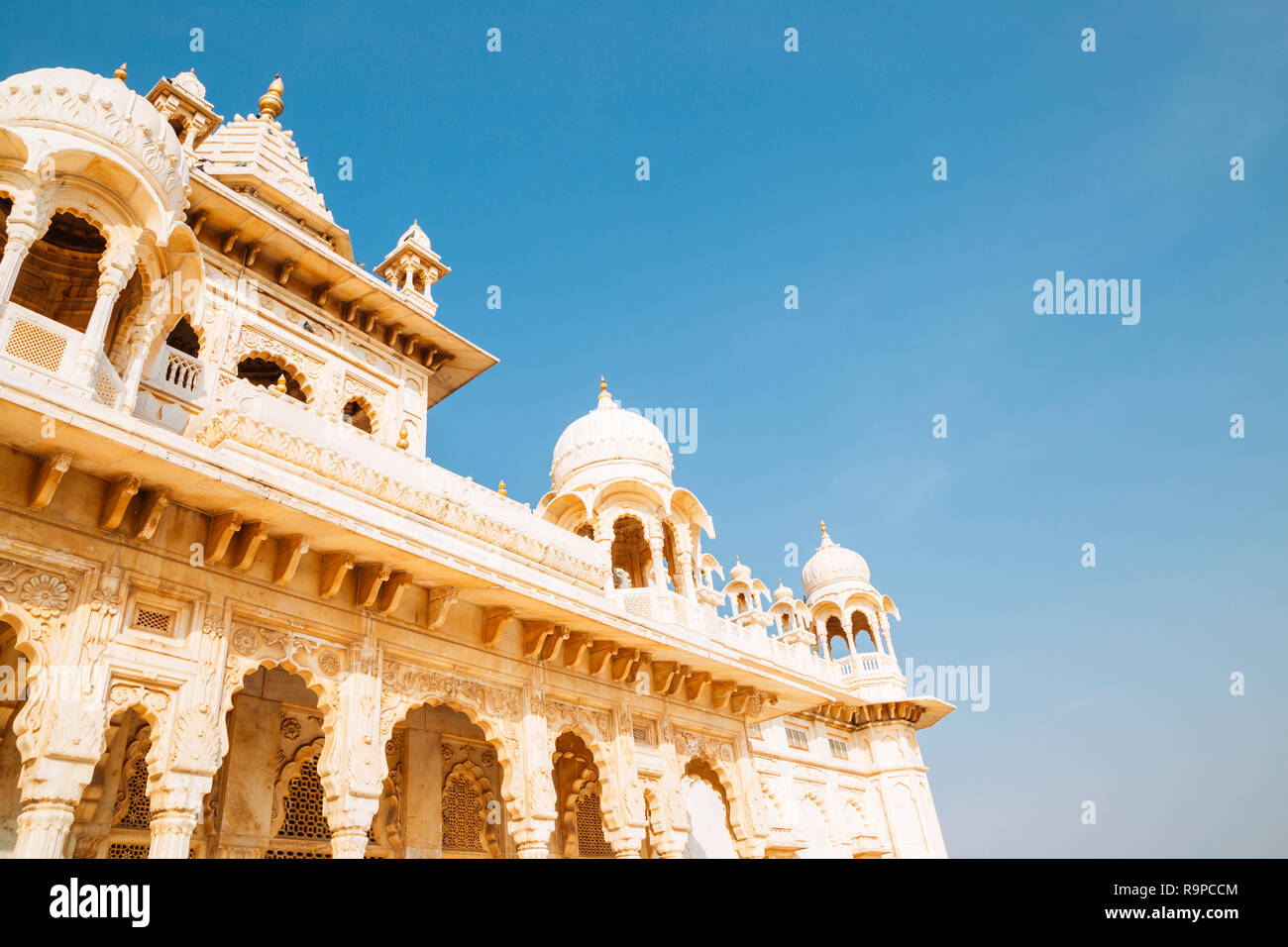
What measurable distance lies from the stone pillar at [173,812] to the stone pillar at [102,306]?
3.35 meters

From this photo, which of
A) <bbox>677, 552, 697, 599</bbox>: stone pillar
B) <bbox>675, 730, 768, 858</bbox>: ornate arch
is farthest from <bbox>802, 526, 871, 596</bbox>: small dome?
<bbox>675, 730, 768, 858</bbox>: ornate arch

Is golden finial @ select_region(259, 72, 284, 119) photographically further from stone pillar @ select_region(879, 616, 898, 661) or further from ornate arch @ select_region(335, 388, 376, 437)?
stone pillar @ select_region(879, 616, 898, 661)

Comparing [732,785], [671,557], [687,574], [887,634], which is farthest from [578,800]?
[887,634]

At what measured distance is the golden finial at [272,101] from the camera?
58.3ft

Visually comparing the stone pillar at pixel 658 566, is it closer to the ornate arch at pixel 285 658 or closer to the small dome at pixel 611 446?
the small dome at pixel 611 446

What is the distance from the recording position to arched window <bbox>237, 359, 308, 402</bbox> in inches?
539

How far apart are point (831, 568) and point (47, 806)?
22.6m

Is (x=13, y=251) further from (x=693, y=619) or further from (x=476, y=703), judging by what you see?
(x=693, y=619)

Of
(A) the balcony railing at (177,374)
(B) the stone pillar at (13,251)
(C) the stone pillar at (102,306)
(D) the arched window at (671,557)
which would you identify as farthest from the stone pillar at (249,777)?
(D) the arched window at (671,557)

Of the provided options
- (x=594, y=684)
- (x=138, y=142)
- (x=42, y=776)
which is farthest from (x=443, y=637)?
(x=138, y=142)

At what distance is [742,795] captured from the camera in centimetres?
1282

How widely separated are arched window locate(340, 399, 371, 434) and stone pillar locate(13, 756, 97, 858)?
28.6 ft

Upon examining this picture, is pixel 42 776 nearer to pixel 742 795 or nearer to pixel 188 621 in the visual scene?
pixel 188 621
